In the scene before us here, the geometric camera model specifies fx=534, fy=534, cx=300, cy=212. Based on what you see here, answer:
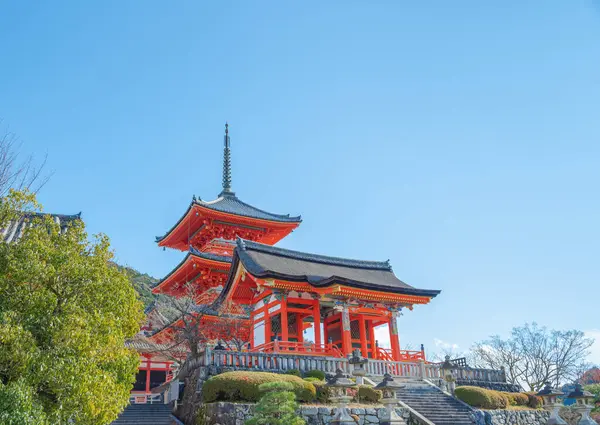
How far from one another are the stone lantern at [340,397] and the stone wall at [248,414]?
0.40 m

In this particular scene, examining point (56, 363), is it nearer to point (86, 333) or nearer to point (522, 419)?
point (86, 333)

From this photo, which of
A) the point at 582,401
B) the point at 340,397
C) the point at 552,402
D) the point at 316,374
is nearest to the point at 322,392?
the point at 340,397

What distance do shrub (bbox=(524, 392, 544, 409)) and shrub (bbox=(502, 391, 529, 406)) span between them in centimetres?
13

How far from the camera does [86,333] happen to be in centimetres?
1018

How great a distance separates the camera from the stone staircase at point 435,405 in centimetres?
1874

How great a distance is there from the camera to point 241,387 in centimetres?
1634

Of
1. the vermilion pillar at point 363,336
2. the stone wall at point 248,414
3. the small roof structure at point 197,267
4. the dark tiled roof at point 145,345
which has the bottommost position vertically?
the stone wall at point 248,414

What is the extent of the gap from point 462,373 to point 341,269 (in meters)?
8.87

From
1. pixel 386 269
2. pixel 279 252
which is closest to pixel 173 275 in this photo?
pixel 279 252

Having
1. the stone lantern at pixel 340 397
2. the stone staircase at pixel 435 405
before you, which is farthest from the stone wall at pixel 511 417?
the stone lantern at pixel 340 397

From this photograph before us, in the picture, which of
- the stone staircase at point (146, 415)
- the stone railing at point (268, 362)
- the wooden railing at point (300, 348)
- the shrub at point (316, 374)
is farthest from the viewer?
the wooden railing at point (300, 348)

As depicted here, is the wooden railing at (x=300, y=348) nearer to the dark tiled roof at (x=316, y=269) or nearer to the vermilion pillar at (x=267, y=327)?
the vermilion pillar at (x=267, y=327)

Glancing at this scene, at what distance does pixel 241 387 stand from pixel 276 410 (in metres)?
2.37

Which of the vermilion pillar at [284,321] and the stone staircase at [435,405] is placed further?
the vermilion pillar at [284,321]
